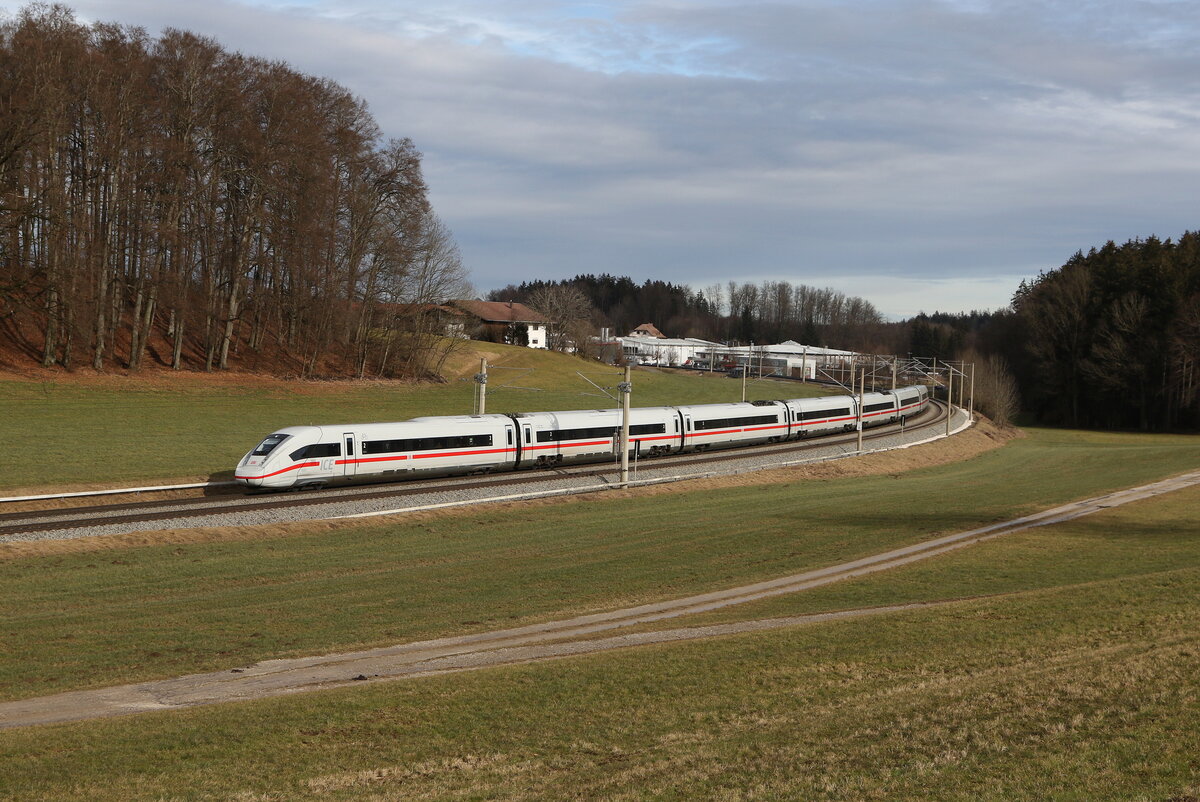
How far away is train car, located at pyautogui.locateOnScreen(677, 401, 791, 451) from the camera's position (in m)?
57.0

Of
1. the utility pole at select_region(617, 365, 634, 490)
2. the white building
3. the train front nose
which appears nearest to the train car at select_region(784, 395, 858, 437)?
the utility pole at select_region(617, 365, 634, 490)

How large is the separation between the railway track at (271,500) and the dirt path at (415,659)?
16.4 metres

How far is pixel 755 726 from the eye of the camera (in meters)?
13.1

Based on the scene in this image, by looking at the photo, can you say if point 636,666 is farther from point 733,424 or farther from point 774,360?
point 774,360

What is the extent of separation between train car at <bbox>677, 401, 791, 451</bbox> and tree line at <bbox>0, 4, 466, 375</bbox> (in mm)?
33838

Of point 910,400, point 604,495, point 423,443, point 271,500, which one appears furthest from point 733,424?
point 910,400

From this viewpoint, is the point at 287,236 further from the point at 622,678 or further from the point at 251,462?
the point at 622,678

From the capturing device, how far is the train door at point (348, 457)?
41156 millimetres

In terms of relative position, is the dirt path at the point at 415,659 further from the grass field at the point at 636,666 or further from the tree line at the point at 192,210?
the tree line at the point at 192,210

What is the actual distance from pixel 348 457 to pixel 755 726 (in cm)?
3096

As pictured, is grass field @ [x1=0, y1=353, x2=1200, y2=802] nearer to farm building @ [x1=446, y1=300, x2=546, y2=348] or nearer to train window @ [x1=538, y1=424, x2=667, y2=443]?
train window @ [x1=538, y1=424, x2=667, y2=443]

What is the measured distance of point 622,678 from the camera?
15.9m

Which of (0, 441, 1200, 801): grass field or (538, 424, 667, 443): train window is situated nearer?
(0, 441, 1200, 801): grass field

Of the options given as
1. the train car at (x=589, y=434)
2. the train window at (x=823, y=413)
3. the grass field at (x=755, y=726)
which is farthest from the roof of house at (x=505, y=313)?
the grass field at (x=755, y=726)
